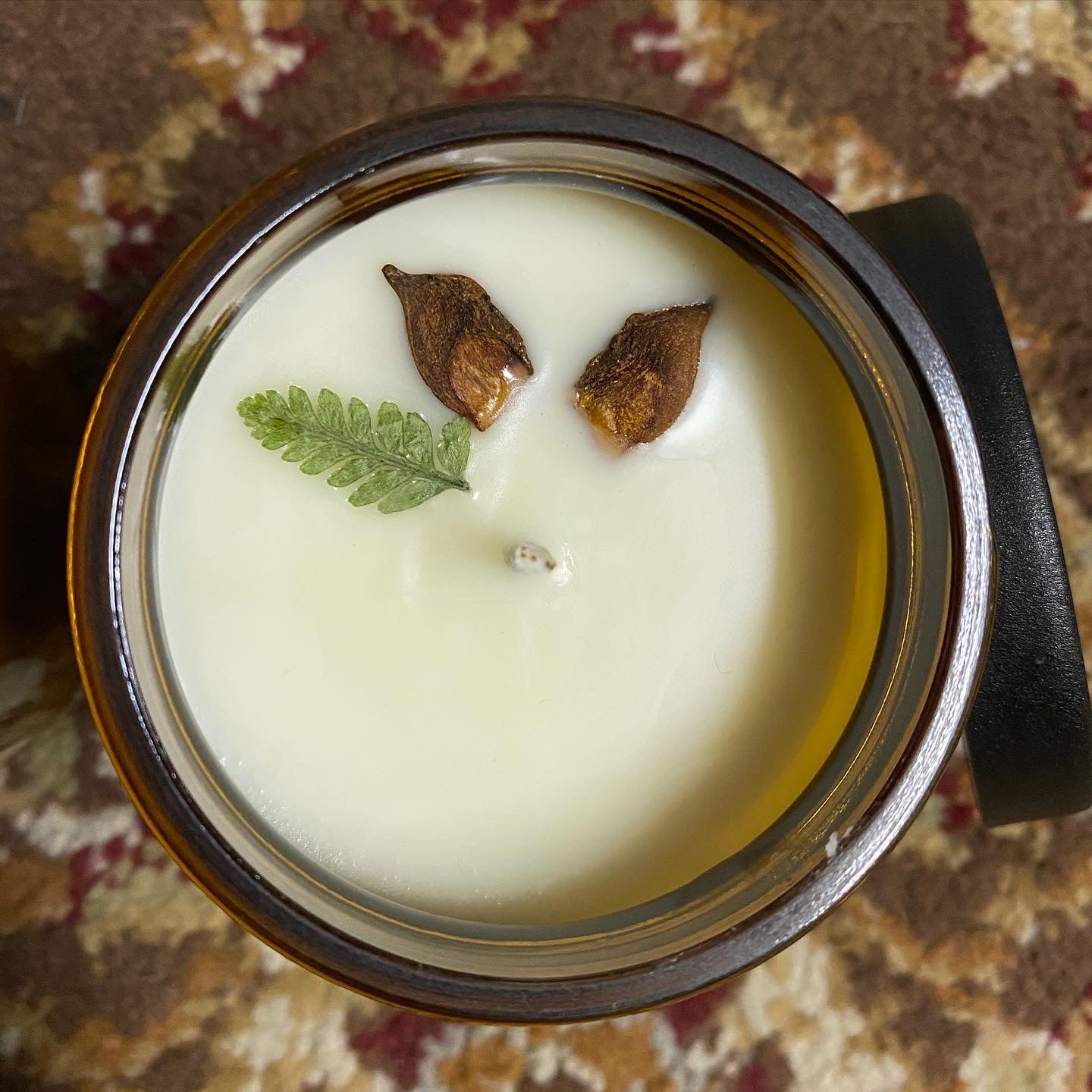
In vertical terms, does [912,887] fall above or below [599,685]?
below

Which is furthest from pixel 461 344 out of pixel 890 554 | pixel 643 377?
pixel 890 554

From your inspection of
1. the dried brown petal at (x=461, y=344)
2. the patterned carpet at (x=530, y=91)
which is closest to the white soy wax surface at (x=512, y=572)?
the dried brown petal at (x=461, y=344)

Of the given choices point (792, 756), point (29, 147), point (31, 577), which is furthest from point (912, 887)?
point (29, 147)

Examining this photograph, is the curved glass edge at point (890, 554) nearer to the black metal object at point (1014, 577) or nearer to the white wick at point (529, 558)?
the black metal object at point (1014, 577)

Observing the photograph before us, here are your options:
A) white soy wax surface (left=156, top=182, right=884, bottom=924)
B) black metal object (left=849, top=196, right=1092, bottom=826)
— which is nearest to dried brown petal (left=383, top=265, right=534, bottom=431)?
white soy wax surface (left=156, top=182, right=884, bottom=924)

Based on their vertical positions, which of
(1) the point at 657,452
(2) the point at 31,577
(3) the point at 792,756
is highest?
(2) the point at 31,577

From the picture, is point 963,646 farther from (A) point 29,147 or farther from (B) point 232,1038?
(A) point 29,147
